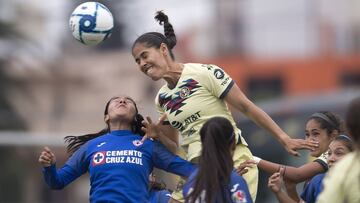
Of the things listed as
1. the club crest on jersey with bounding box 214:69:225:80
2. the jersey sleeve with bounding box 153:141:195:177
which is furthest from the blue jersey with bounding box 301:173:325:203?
the club crest on jersey with bounding box 214:69:225:80

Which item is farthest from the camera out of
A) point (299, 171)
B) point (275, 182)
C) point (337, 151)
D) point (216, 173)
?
point (299, 171)

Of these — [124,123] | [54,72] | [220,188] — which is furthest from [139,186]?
[54,72]

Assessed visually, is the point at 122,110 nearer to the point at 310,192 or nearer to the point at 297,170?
the point at 297,170

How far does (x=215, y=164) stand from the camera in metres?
8.82

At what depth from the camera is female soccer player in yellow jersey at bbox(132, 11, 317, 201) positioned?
10.2 m

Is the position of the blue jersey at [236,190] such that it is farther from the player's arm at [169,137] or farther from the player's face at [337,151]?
the player's arm at [169,137]

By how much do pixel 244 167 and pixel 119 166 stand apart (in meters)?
1.06

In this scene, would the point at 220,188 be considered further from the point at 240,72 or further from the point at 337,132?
the point at 240,72

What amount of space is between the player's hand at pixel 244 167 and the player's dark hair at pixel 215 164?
819 mm

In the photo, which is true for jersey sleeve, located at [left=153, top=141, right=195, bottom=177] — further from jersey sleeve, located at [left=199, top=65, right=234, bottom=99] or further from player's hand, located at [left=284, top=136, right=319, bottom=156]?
player's hand, located at [left=284, top=136, right=319, bottom=156]

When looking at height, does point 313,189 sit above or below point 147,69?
below

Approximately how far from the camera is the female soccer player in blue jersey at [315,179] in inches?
373

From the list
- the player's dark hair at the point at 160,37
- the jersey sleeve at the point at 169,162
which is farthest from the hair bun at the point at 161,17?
the jersey sleeve at the point at 169,162

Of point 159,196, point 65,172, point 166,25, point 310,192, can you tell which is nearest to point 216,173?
point 310,192
